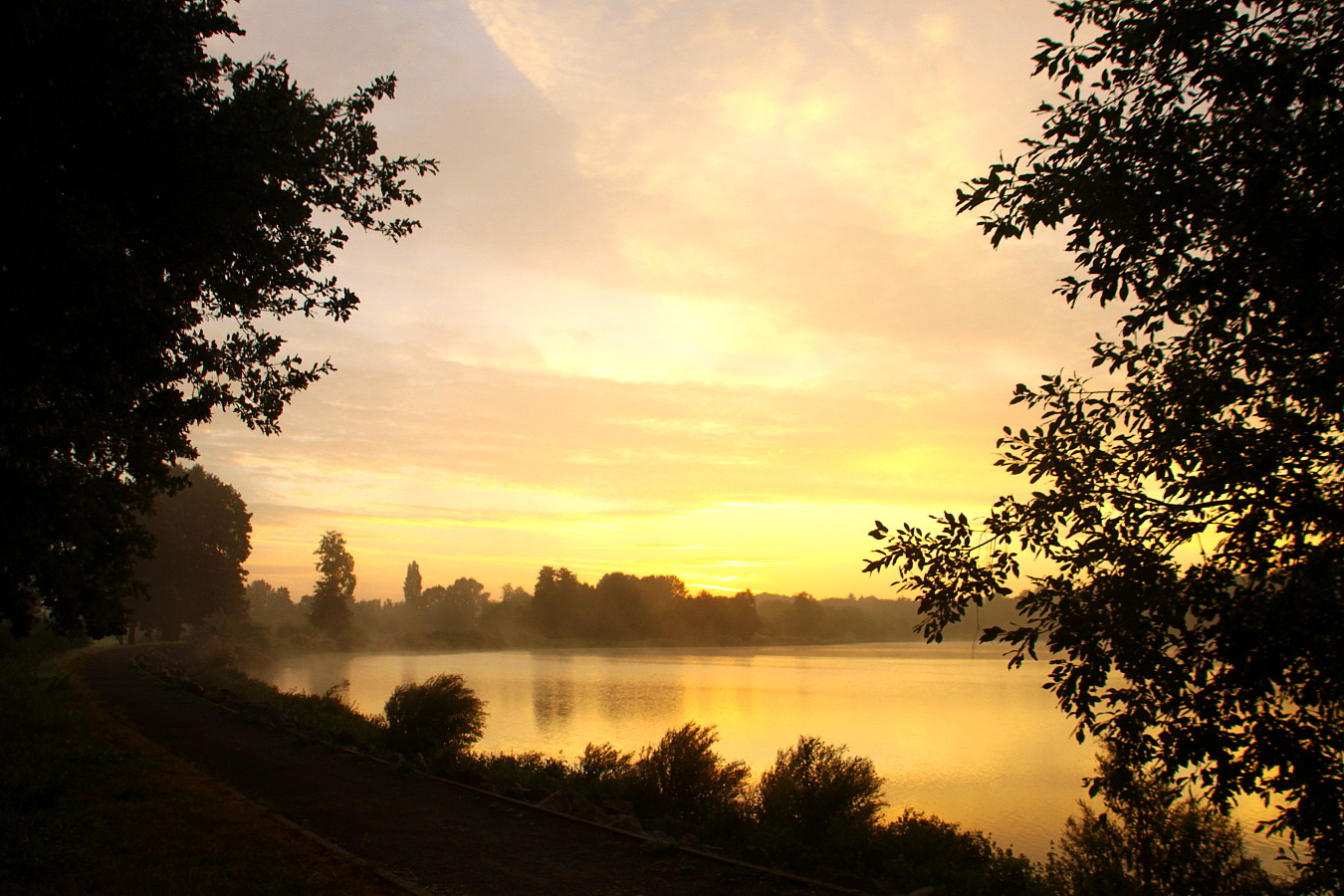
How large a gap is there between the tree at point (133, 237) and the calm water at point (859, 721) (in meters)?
14.3

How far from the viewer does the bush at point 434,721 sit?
16.8m

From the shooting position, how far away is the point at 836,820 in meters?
11.5

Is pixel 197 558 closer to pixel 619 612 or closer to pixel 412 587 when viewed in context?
pixel 619 612

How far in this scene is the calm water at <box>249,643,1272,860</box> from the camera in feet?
55.5

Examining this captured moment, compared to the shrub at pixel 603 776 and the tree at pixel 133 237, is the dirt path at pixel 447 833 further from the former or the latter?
the tree at pixel 133 237

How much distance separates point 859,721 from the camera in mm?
28828

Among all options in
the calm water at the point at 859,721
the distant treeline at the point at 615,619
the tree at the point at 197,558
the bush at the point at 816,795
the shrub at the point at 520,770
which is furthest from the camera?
the distant treeline at the point at 615,619

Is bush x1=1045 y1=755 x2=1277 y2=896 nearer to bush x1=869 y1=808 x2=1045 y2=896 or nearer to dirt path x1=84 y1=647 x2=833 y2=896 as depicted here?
bush x1=869 y1=808 x2=1045 y2=896

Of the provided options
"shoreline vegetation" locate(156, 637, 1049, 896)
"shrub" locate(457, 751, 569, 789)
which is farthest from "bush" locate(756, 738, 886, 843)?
"shrub" locate(457, 751, 569, 789)

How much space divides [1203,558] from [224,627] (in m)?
72.0

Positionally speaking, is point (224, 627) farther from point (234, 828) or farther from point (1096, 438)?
point (1096, 438)

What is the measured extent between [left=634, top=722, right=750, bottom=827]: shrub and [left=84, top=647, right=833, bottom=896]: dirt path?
3085mm

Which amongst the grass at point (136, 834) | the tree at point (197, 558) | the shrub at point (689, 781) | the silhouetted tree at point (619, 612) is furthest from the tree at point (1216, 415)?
the silhouetted tree at point (619, 612)

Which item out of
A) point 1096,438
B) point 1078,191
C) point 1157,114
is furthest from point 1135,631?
point 1157,114
